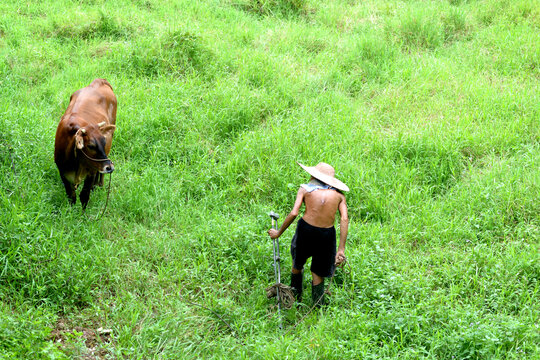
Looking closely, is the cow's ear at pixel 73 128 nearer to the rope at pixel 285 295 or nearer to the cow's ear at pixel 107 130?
the cow's ear at pixel 107 130

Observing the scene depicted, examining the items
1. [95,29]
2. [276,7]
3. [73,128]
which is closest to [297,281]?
[73,128]

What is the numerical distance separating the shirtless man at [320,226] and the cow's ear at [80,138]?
84.7 inches

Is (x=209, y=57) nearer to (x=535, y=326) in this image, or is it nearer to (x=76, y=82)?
(x=76, y=82)

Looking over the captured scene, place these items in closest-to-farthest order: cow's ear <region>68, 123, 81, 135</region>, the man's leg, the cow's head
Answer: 1. the man's leg
2. the cow's head
3. cow's ear <region>68, 123, 81, 135</region>

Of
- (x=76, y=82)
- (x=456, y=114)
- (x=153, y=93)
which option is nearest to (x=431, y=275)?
(x=456, y=114)

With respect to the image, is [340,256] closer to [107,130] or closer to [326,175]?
[326,175]

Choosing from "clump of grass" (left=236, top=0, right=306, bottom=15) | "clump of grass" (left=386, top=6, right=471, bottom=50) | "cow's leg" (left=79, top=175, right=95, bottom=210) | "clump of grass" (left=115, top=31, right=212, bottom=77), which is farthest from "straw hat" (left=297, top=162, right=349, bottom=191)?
"clump of grass" (left=236, top=0, right=306, bottom=15)

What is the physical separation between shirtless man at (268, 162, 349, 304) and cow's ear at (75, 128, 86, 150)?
215 centimetres

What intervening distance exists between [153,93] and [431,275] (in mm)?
4743

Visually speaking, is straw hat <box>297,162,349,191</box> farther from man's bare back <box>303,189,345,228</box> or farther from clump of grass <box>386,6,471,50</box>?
clump of grass <box>386,6,471,50</box>

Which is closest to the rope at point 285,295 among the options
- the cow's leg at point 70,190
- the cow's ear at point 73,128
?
the cow's leg at point 70,190

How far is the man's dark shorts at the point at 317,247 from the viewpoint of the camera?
5000 millimetres

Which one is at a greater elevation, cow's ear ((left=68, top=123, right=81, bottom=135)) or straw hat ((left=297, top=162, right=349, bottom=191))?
straw hat ((left=297, top=162, right=349, bottom=191))

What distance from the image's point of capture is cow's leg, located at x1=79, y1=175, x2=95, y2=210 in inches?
241
